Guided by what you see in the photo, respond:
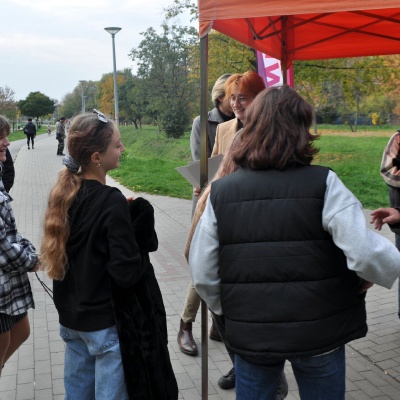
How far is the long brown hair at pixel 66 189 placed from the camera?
86.1 inches

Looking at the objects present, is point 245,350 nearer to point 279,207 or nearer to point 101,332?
point 279,207

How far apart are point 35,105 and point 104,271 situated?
9134 cm

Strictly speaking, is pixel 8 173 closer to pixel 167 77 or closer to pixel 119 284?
pixel 119 284

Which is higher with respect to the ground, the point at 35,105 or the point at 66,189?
the point at 35,105

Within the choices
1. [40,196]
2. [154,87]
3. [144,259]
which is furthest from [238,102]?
[154,87]

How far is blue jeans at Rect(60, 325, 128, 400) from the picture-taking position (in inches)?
87.8

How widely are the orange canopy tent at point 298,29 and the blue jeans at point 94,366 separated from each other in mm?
699

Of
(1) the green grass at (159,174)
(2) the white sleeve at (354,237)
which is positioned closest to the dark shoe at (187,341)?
(2) the white sleeve at (354,237)

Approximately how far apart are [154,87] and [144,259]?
3521cm

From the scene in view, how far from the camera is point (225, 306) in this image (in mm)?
1933

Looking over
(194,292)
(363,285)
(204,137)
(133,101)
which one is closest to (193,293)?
(194,292)

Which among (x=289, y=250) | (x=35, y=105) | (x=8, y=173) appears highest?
(x=35, y=105)

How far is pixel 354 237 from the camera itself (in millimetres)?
1706

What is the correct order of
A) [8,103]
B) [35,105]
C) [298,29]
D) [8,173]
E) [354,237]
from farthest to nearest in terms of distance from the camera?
[35,105] → [8,103] → [8,173] → [298,29] → [354,237]
